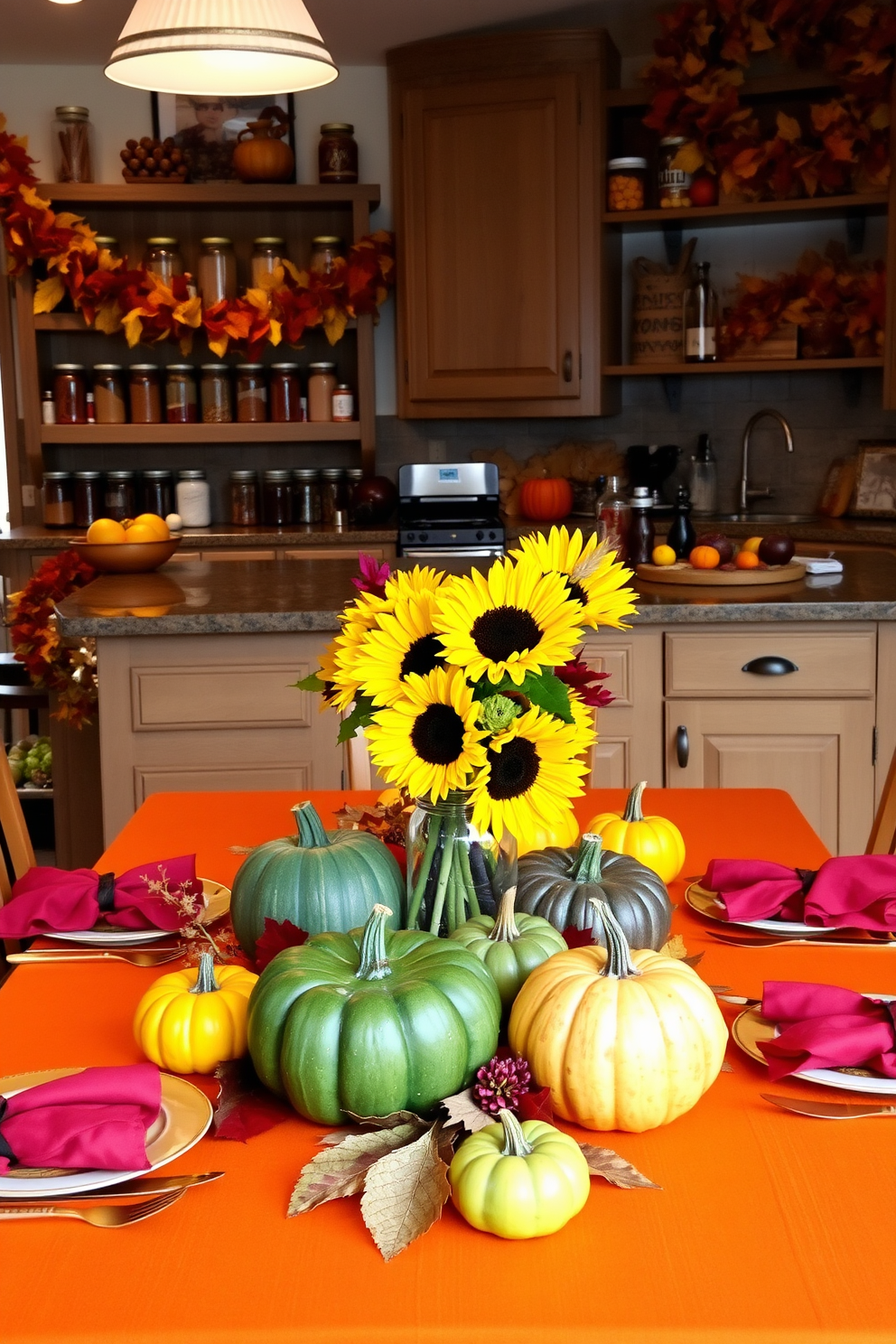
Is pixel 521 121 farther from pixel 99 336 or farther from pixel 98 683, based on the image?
pixel 98 683

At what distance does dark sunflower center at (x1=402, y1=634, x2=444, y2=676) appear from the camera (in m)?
1.03

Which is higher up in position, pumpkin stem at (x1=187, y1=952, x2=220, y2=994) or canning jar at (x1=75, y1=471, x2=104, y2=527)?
canning jar at (x1=75, y1=471, x2=104, y2=527)

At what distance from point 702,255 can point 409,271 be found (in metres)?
1.13

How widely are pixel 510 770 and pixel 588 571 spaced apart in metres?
0.17

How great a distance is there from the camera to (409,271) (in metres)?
5.00

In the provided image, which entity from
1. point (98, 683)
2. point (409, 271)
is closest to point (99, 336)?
point (409, 271)

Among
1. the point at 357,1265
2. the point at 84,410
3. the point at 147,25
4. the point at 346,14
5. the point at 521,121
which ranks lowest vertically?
the point at 357,1265

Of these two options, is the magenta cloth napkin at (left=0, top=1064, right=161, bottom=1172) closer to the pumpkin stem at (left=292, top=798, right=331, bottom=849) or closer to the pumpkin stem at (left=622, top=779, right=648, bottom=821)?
the pumpkin stem at (left=292, top=798, right=331, bottom=849)

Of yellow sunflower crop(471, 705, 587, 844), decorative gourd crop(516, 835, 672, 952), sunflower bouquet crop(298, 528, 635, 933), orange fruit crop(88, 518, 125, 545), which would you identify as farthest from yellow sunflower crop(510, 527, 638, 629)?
orange fruit crop(88, 518, 125, 545)

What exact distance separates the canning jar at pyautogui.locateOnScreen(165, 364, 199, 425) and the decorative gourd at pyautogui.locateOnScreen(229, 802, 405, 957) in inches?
167

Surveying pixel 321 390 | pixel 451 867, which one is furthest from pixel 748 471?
pixel 451 867

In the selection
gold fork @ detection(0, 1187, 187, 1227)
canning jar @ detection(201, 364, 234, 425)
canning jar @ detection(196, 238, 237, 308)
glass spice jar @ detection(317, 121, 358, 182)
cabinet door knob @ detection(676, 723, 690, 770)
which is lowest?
cabinet door knob @ detection(676, 723, 690, 770)

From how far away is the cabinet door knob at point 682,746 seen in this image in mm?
2787

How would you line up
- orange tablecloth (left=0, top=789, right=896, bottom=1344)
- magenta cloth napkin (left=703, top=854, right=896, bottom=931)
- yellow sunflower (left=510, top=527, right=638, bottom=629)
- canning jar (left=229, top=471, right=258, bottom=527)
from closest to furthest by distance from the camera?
1. orange tablecloth (left=0, top=789, right=896, bottom=1344)
2. yellow sunflower (left=510, top=527, right=638, bottom=629)
3. magenta cloth napkin (left=703, top=854, right=896, bottom=931)
4. canning jar (left=229, top=471, right=258, bottom=527)
